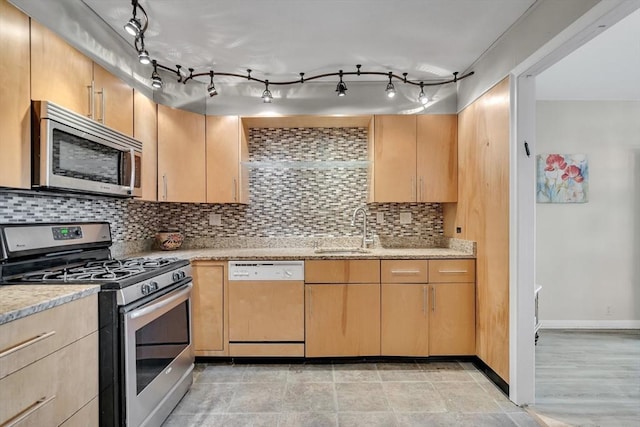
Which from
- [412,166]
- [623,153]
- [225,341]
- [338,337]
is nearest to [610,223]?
[623,153]

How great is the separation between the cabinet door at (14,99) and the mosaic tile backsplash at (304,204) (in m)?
1.81

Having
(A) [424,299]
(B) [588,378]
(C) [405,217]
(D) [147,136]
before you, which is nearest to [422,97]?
(C) [405,217]

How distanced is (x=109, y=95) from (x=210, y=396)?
2.08 meters

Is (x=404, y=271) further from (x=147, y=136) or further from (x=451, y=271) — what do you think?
(x=147, y=136)

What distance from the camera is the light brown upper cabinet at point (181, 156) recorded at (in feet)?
9.27

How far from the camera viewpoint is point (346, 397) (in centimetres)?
226

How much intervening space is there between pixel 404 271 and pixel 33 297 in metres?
2.30

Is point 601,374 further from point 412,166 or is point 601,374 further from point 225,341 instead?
point 225,341

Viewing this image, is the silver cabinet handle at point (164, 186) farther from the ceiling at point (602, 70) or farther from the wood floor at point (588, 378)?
the ceiling at point (602, 70)

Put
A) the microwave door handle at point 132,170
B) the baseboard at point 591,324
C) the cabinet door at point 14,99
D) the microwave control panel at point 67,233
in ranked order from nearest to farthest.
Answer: the cabinet door at point 14,99, the microwave control panel at point 67,233, the microwave door handle at point 132,170, the baseboard at point 591,324

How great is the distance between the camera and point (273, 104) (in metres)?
3.07

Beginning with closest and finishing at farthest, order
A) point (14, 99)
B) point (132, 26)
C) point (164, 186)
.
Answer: point (14, 99) → point (132, 26) → point (164, 186)

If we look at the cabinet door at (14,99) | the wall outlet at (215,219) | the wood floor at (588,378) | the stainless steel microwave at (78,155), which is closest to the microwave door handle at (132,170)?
the stainless steel microwave at (78,155)

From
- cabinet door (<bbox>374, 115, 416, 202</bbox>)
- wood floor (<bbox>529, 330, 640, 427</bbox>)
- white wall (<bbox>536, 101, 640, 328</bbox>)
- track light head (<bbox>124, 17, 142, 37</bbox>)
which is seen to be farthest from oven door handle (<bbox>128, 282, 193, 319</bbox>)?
white wall (<bbox>536, 101, 640, 328</bbox>)
